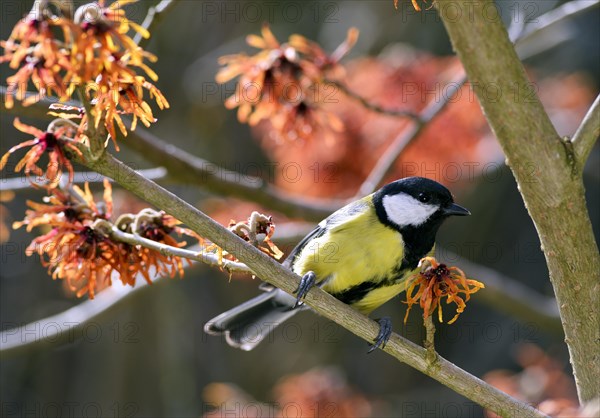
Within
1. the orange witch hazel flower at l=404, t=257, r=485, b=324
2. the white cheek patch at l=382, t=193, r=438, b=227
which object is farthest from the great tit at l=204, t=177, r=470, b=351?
the orange witch hazel flower at l=404, t=257, r=485, b=324

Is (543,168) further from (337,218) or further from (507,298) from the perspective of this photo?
(507,298)

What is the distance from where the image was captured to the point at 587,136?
219 cm

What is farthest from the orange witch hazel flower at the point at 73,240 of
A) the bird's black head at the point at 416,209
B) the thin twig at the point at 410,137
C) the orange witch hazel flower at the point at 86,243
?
the thin twig at the point at 410,137

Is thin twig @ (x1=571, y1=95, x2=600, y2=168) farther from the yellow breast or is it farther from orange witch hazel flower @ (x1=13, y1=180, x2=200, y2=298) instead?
orange witch hazel flower @ (x1=13, y1=180, x2=200, y2=298)

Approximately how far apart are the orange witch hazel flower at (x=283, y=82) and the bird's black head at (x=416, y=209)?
1.34 feet

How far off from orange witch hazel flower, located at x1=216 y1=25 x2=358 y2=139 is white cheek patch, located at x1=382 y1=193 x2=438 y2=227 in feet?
1.40

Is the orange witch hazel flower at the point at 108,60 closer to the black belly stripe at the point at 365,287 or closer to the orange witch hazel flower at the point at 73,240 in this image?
the orange witch hazel flower at the point at 73,240

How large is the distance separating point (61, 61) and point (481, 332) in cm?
419

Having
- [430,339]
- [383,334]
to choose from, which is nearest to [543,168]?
[430,339]

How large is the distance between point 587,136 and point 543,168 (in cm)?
17

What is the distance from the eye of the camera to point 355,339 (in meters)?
5.68

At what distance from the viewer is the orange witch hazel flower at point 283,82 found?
3.16m

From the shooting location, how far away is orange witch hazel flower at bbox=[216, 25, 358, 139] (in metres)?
3.16

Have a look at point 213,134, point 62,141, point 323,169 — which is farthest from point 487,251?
point 62,141
